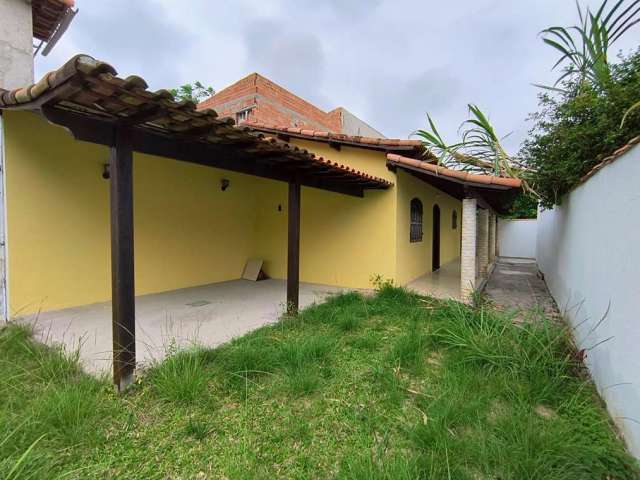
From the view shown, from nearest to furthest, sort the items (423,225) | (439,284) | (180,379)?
(180,379), (439,284), (423,225)

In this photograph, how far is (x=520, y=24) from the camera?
332 inches

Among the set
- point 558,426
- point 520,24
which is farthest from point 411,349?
point 520,24

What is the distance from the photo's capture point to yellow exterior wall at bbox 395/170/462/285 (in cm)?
868

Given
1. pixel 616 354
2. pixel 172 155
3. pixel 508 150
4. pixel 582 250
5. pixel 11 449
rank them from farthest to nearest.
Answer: pixel 508 150 < pixel 582 250 < pixel 172 155 < pixel 616 354 < pixel 11 449

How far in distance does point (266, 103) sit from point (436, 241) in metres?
8.95

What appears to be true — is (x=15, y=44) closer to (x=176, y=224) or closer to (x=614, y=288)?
(x=176, y=224)

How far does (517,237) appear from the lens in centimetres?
1959

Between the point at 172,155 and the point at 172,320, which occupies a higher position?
the point at 172,155

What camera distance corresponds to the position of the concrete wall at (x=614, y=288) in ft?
8.53

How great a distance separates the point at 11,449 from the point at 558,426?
437cm

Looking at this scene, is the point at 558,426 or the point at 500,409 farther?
the point at 500,409

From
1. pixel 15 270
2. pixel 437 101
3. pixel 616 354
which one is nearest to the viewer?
pixel 616 354

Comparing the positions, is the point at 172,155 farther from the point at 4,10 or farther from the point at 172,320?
the point at 4,10

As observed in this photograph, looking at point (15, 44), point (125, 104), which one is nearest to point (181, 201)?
point (15, 44)
